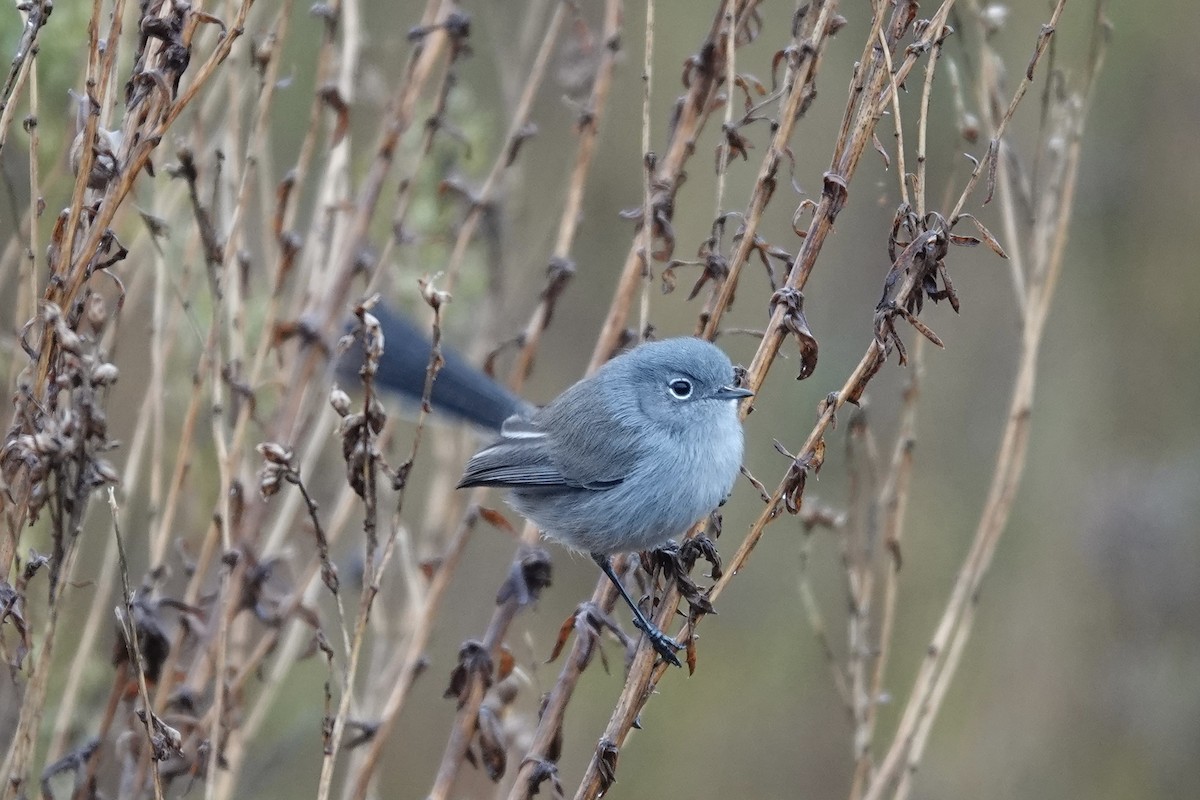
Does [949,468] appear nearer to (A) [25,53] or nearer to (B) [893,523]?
(B) [893,523]

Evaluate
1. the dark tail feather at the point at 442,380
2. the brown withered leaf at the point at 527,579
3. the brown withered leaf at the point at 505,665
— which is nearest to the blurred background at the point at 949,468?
the dark tail feather at the point at 442,380

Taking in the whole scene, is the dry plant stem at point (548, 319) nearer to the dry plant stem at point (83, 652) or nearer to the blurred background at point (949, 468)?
the dry plant stem at point (83, 652)

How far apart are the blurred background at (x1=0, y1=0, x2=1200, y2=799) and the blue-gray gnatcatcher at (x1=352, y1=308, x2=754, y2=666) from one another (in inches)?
56.5

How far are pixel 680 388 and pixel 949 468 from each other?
130 inches

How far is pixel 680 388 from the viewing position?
2.97 metres

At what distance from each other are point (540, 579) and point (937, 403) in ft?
13.0

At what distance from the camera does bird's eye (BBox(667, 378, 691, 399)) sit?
2939 millimetres

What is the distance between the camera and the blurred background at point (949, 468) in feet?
16.0

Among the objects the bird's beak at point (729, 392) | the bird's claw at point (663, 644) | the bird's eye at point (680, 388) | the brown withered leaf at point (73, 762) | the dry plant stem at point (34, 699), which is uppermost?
the bird's beak at point (729, 392)

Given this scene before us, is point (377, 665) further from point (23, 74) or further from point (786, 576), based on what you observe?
point (786, 576)

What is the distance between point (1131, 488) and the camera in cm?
505

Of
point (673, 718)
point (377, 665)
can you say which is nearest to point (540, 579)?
point (377, 665)

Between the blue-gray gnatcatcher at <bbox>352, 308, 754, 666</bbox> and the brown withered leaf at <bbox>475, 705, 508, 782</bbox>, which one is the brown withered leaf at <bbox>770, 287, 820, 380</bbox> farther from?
the brown withered leaf at <bbox>475, 705, 508, 782</bbox>

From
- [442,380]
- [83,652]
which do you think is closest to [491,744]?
[83,652]
